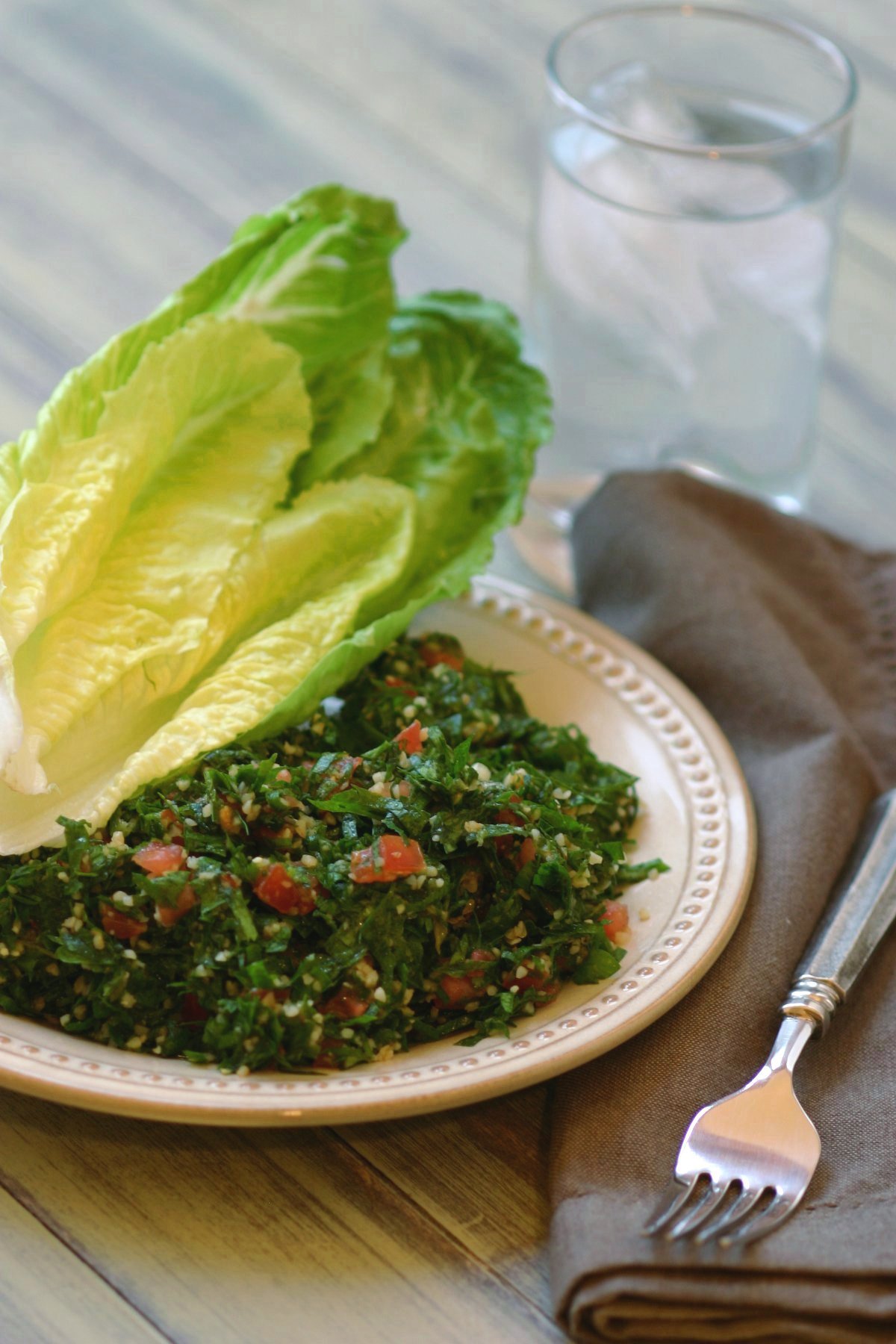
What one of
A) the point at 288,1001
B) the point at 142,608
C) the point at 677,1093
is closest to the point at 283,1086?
the point at 288,1001

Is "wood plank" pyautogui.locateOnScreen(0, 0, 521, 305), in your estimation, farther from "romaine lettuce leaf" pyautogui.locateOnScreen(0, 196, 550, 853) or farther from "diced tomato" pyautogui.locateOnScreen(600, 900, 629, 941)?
"diced tomato" pyautogui.locateOnScreen(600, 900, 629, 941)

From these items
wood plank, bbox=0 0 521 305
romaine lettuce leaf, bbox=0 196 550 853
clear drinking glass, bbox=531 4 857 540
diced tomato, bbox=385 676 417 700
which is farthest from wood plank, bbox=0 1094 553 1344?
wood plank, bbox=0 0 521 305

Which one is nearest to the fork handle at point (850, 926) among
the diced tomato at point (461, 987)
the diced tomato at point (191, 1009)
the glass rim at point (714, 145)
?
the diced tomato at point (461, 987)

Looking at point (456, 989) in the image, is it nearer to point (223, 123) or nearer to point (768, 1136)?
point (768, 1136)

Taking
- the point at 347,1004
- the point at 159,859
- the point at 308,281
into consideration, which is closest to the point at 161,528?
the point at 308,281

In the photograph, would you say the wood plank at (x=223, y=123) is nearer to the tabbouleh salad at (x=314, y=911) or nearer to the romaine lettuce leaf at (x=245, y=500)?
the romaine lettuce leaf at (x=245, y=500)
